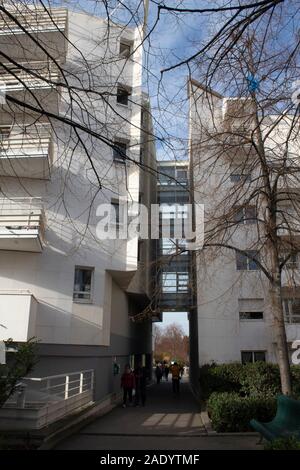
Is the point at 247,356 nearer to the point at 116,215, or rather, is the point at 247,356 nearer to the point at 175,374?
the point at 175,374

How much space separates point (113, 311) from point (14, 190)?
24.2 feet

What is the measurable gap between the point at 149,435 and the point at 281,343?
449 centimetres

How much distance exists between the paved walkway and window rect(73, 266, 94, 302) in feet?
15.5

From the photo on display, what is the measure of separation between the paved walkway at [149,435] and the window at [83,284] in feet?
15.5

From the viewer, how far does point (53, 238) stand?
18.3 m

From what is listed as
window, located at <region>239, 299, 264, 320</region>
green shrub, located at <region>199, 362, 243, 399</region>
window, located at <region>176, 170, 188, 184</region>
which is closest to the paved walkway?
green shrub, located at <region>199, 362, 243, 399</region>

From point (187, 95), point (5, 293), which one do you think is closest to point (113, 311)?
point (5, 293)

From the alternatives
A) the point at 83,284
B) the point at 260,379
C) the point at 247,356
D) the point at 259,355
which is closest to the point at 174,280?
the point at 83,284

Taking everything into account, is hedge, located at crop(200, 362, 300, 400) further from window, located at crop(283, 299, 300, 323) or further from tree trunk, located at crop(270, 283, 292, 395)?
tree trunk, located at crop(270, 283, 292, 395)

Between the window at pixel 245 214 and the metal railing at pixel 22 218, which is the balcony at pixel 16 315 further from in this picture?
the window at pixel 245 214

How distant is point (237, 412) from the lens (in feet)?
38.3

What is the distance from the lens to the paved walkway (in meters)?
9.84

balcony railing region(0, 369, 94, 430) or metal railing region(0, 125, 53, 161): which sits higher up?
metal railing region(0, 125, 53, 161)
